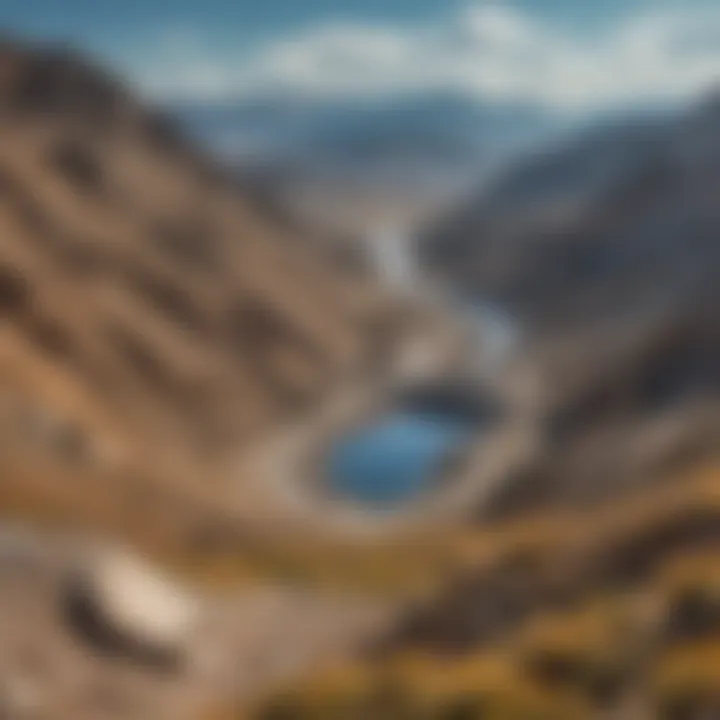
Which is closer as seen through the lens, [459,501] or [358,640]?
[358,640]

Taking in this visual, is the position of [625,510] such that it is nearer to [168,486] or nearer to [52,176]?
[168,486]

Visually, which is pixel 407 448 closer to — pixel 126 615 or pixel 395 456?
pixel 395 456

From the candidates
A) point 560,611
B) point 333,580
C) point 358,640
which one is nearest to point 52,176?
point 333,580

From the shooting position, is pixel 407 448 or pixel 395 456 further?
pixel 407 448

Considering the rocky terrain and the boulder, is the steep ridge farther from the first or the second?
the boulder

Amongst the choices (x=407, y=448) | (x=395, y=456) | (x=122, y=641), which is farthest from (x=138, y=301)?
(x=122, y=641)

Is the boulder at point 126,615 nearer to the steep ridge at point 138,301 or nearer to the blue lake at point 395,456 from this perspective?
the steep ridge at point 138,301
